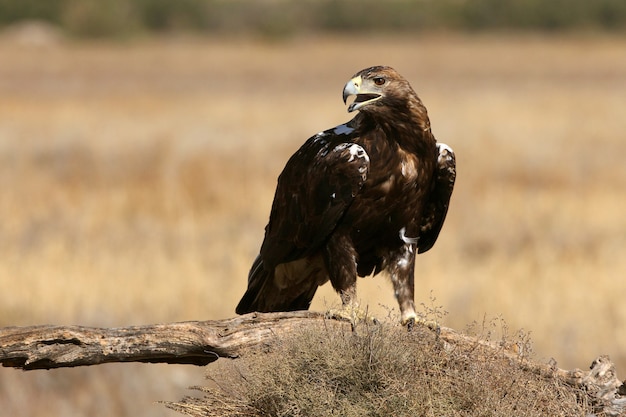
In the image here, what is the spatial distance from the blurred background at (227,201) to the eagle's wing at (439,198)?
95 cm

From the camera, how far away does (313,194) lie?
14.9ft

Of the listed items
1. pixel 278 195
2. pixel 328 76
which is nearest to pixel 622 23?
pixel 328 76

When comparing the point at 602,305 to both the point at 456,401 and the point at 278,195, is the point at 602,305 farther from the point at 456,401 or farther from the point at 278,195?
the point at 456,401

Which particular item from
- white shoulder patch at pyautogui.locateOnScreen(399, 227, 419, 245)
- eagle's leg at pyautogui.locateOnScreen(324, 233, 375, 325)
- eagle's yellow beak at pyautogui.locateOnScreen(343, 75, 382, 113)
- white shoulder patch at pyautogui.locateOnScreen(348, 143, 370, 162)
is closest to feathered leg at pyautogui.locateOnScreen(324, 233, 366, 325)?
eagle's leg at pyautogui.locateOnScreen(324, 233, 375, 325)

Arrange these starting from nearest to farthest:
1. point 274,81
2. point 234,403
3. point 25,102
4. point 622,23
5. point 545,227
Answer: point 234,403 < point 545,227 < point 25,102 < point 274,81 < point 622,23

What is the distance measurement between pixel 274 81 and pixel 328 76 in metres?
2.06

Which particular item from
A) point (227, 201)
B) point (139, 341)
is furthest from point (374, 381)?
point (227, 201)

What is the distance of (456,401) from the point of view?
10.8ft

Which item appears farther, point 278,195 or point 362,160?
point 278,195

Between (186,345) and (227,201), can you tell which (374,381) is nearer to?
(186,345)

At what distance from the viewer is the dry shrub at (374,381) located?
10.7ft

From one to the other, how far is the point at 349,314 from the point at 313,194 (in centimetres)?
57

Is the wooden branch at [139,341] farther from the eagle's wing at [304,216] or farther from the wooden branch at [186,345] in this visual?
the eagle's wing at [304,216]

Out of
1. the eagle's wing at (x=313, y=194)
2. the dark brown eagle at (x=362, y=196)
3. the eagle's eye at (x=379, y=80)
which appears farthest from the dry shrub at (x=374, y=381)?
the eagle's eye at (x=379, y=80)
